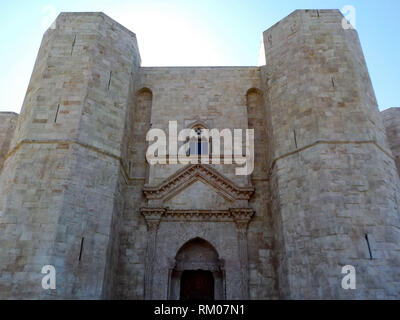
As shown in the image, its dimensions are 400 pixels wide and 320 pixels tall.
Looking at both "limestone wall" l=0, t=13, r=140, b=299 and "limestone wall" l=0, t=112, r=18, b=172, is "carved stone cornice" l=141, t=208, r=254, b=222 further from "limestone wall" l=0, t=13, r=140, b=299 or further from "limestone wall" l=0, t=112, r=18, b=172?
"limestone wall" l=0, t=112, r=18, b=172

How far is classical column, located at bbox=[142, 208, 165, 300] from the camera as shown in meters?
10.2

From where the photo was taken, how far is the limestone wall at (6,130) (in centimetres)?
1353

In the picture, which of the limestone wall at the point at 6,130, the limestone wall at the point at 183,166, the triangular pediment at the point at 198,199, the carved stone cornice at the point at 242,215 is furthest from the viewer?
the limestone wall at the point at 6,130

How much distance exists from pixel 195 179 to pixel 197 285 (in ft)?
11.0

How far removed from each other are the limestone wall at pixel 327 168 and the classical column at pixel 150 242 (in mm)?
3691

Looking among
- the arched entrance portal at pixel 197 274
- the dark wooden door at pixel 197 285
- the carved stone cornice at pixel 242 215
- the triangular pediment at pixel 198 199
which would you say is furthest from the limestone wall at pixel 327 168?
the dark wooden door at pixel 197 285

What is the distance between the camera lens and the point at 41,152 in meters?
9.68

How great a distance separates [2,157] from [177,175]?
7.16m

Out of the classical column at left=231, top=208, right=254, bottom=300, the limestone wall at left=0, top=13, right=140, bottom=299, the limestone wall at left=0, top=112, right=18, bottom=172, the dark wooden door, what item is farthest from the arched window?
the limestone wall at left=0, top=112, right=18, bottom=172

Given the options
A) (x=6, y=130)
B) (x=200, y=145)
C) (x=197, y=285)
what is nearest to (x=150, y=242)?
(x=197, y=285)

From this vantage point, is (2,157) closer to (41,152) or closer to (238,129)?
(41,152)

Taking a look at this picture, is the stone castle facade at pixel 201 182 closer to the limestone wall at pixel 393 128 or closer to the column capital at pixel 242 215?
the column capital at pixel 242 215

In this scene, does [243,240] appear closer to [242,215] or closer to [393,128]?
[242,215]

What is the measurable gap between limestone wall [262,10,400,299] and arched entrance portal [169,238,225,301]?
75.5 inches
